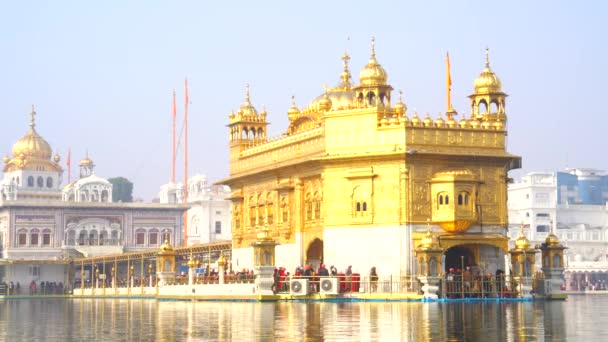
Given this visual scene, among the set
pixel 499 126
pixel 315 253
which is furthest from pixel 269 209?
pixel 499 126

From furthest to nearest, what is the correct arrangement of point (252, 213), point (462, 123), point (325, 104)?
point (252, 213) → point (325, 104) → point (462, 123)

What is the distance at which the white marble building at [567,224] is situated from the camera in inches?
3949

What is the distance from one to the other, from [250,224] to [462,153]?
13.8 meters

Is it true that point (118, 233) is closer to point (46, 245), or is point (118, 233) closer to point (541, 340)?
point (46, 245)

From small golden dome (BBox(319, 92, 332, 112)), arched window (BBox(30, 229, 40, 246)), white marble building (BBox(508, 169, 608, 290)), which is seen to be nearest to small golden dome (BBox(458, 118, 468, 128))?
small golden dome (BBox(319, 92, 332, 112))

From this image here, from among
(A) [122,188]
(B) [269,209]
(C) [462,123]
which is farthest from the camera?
(A) [122,188]

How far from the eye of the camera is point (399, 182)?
40.8 meters

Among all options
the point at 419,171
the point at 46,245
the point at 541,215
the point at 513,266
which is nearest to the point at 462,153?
the point at 419,171

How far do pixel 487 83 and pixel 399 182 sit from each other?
7.16 m

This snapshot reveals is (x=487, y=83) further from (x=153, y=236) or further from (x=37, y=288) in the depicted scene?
(x=153, y=236)

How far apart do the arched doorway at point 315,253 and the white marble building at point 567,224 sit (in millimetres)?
55613

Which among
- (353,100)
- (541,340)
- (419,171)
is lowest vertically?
(541,340)

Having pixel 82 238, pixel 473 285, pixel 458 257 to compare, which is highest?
pixel 82 238

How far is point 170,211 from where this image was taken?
297 feet
